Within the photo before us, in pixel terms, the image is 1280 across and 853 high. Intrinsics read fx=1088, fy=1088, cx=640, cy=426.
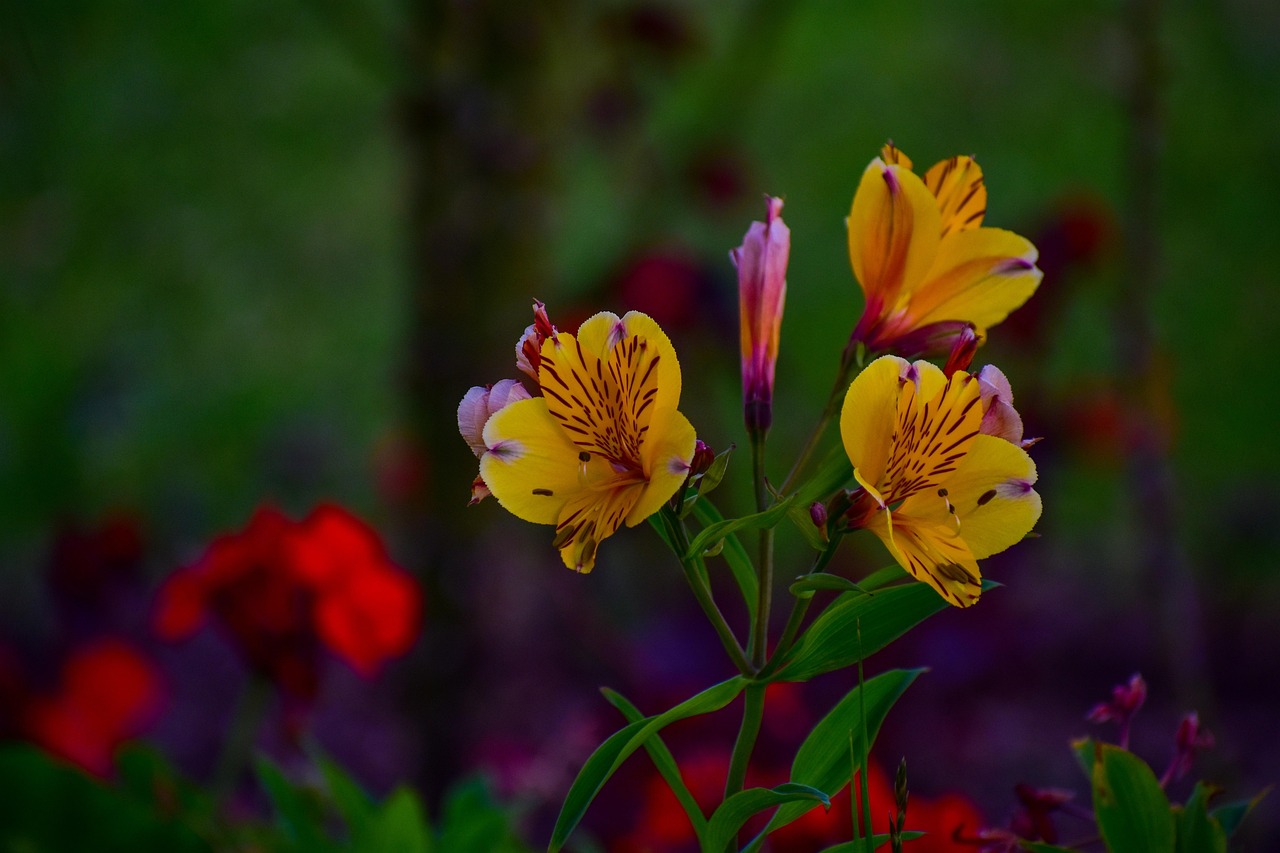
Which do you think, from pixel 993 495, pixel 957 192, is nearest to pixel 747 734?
pixel 993 495

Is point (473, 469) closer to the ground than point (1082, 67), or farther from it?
closer to the ground

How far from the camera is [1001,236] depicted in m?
0.43

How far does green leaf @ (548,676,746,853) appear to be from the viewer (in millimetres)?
374

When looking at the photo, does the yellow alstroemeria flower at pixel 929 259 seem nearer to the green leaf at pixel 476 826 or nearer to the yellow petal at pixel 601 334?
the yellow petal at pixel 601 334

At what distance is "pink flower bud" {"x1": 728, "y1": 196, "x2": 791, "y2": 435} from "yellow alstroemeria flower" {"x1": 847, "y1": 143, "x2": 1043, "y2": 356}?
0.03 meters

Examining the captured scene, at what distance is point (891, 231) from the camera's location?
43 cm

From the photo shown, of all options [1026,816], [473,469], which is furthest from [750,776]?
[473,469]

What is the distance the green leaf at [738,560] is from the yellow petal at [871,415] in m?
0.07

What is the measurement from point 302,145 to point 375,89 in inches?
29.4

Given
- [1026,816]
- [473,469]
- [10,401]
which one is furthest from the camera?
[10,401]

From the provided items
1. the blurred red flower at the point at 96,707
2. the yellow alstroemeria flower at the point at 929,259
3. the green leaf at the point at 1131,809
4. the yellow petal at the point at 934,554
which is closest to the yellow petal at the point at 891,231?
the yellow alstroemeria flower at the point at 929,259

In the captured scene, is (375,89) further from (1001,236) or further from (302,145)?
(1001,236)

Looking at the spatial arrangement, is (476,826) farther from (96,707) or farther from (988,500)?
(96,707)

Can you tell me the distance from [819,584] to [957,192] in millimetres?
187
